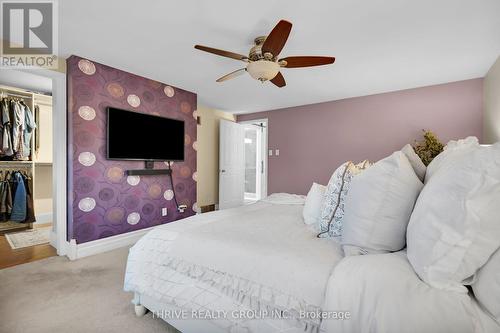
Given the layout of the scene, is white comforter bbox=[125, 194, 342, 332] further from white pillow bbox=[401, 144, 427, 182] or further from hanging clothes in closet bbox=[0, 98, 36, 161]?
hanging clothes in closet bbox=[0, 98, 36, 161]

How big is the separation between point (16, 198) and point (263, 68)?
4.24 metres

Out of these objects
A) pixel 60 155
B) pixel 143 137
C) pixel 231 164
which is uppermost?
pixel 143 137

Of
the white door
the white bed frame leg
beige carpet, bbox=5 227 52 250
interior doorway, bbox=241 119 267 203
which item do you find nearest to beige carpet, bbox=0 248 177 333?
the white bed frame leg

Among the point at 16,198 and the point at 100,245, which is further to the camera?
the point at 16,198

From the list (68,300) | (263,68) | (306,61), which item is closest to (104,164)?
(68,300)

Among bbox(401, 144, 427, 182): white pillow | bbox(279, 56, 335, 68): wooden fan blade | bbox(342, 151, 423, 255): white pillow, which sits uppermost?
bbox(279, 56, 335, 68): wooden fan blade

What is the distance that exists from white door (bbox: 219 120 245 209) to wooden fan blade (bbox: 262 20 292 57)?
3105mm

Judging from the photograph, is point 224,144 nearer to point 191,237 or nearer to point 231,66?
point 231,66

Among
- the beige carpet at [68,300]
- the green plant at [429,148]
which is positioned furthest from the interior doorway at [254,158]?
the beige carpet at [68,300]

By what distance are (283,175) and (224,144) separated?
4.64 ft

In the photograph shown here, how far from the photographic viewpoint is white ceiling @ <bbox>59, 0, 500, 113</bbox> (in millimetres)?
1806

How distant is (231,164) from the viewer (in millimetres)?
5145

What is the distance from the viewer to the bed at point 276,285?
71 centimetres

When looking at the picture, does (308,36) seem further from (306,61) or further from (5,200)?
(5,200)
